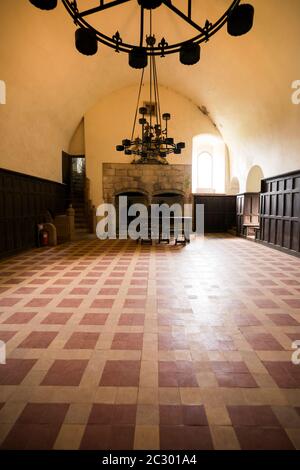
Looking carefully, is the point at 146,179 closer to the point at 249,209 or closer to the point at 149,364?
the point at 249,209

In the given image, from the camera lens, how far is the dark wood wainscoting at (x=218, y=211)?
1264 centimetres

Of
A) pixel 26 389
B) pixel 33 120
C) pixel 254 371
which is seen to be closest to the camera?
pixel 26 389

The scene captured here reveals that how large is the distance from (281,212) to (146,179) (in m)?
6.23

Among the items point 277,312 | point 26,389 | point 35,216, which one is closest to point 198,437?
point 26,389

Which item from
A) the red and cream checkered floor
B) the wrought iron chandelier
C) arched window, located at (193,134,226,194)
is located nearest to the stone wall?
arched window, located at (193,134,226,194)

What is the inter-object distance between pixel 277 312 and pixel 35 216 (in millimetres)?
7595

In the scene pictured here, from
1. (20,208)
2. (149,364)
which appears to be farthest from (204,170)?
(149,364)

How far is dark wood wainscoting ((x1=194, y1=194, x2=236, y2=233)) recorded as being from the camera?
12641 mm

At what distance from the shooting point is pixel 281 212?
7.81m

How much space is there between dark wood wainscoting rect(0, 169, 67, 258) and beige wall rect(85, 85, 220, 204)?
2.92 meters

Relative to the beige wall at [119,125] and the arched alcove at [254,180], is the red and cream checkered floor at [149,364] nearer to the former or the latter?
the arched alcove at [254,180]
